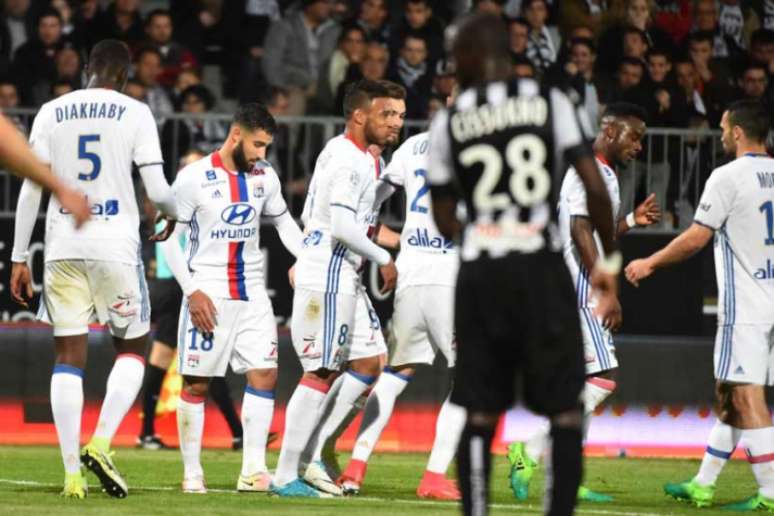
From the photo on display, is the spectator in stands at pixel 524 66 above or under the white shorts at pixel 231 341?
above

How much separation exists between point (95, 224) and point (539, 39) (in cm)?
897

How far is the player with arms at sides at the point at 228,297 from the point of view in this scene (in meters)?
10.1

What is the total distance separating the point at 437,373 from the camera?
14.5 metres

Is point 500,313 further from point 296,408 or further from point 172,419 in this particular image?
point 172,419

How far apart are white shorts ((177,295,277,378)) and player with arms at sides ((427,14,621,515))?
3707 millimetres

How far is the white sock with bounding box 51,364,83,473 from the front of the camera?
31.1 ft

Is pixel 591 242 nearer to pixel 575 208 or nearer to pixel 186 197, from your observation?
pixel 575 208

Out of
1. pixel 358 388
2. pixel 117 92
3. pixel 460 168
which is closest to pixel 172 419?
pixel 358 388

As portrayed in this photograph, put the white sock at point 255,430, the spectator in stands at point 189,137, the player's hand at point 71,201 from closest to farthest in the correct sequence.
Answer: the player's hand at point 71,201 < the white sock at point 255,430 < the spectator in stands at point 189,137

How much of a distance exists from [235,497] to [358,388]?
117 centimetres

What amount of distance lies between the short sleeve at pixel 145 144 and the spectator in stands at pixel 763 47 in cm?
995

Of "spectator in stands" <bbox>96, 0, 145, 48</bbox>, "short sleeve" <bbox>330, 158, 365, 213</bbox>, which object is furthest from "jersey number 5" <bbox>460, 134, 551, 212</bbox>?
"spectator in stands" <bbox>96, 0, 145, 48</bbox>

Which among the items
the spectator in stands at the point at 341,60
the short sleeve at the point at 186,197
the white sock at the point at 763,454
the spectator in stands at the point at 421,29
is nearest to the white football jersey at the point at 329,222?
the short sleeve at the point at 186,197

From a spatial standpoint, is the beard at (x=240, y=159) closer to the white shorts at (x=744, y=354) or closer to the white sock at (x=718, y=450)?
the white shorts at (x=744, y=354)
